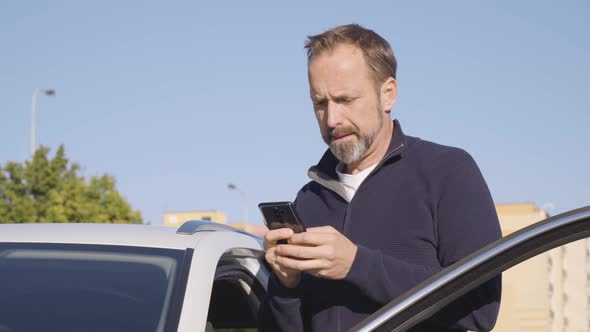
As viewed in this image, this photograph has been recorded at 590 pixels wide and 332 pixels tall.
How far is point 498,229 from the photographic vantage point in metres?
2.39

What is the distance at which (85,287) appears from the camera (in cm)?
268

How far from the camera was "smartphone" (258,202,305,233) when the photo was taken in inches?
92.0

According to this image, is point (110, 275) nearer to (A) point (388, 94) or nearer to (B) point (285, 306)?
(B) point (285, 306)

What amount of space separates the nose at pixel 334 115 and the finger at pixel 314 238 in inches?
Result: 21.3

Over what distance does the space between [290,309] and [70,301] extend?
0.65 meters

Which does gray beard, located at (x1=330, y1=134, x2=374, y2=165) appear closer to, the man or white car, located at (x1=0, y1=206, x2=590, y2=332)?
the man

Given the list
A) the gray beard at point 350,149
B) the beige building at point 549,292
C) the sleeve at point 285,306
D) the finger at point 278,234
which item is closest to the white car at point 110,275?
the sleeve at point 285,306

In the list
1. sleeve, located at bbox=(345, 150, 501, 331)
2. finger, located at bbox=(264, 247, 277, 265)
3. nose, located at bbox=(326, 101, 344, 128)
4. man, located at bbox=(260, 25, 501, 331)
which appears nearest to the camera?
sleeve, located at bbox=(345, 150, 501, 331)

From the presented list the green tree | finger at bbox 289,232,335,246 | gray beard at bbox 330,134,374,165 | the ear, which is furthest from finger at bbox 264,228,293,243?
the green tree

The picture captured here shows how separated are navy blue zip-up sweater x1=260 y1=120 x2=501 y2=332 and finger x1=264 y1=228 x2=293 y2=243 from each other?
0.62 ft

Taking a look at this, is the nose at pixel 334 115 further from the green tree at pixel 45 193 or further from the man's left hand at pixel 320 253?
the green tree at pixel 45 193

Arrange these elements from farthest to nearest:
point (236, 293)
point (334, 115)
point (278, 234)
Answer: point (236, 293) < point (334, 115) < point (278, 234)

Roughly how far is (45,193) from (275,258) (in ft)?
98.3

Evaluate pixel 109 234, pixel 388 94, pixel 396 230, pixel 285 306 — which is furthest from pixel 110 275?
pixel 388 94
